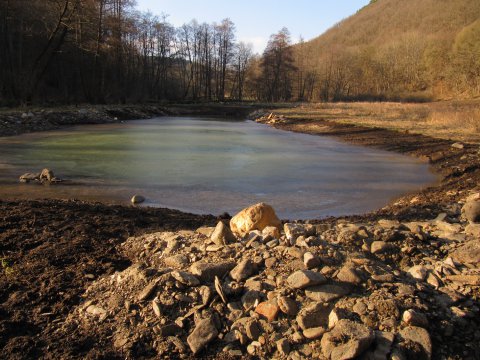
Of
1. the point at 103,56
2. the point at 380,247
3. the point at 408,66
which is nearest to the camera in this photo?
the point at 380,247

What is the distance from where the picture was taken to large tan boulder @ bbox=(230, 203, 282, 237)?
543cm

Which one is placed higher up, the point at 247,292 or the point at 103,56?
the point at 103,56

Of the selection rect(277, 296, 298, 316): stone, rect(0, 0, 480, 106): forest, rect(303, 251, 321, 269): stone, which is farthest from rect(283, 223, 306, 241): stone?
rect(0, 0, 480, 106): forest

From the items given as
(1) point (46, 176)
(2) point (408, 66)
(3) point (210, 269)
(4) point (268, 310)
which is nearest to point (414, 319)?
(4) point (268, 310)

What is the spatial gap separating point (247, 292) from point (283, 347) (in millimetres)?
699

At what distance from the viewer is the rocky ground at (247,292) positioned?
3.41 metres

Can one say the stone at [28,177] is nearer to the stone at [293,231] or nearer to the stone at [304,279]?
the stone at [293,231]

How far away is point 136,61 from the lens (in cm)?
6419

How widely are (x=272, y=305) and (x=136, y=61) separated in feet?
215

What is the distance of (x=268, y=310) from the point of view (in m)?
3.66

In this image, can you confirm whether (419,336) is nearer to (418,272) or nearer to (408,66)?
(418,272)

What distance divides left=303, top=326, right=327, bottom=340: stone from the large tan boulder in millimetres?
2031

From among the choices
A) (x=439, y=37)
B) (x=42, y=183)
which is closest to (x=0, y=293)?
(x=42, y=183)

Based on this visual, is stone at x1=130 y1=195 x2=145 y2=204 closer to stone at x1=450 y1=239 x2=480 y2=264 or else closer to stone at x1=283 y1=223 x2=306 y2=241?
stone at x1=283 y1=223 x2=306 y2=241
